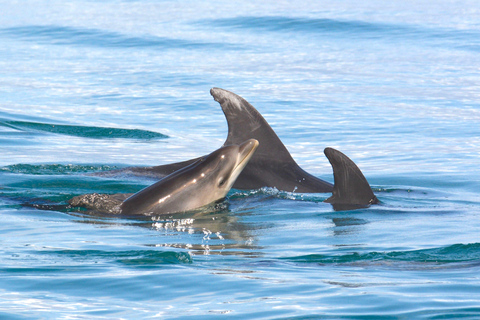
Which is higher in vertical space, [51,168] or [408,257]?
[51,168]

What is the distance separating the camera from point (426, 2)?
148ft

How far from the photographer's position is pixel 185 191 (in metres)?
9.55

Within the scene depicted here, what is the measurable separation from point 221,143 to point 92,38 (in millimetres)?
16929

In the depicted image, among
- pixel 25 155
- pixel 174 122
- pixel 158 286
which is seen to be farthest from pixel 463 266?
pixel 174 122

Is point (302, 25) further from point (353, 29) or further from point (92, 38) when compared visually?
point (92, 38)

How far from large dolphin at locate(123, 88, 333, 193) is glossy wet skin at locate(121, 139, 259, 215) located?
1343mm

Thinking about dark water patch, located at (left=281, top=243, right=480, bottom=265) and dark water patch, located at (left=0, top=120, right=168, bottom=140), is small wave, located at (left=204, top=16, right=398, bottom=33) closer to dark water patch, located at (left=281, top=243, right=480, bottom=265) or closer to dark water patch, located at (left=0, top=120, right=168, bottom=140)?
dark water patch, located at (left=0, top=120, right=168, bottom=140)

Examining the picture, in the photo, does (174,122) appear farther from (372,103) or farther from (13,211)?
(13,211)

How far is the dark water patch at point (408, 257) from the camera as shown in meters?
7.37

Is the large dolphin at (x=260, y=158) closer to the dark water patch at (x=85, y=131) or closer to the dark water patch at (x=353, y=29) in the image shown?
the dark water patch at (x=85, y=131)

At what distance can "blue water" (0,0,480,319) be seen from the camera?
6.36 meters

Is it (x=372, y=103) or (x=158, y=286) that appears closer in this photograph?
(x=158, y=286)

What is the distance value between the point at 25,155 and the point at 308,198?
5.60 metres

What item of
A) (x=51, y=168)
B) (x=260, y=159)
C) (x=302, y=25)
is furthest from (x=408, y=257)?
(x=302, y=25)
